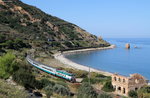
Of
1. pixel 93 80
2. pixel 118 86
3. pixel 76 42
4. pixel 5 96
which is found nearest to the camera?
pixel 5 96

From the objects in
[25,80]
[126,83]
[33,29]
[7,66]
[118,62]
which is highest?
[33,29]

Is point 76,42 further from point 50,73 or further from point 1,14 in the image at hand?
point 50,73

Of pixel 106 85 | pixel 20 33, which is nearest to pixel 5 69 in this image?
pixel 106 85

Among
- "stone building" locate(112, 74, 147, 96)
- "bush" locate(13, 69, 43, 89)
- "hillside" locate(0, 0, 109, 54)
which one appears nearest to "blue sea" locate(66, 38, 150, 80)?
"hillside" locate(0, 0, 109, 54)

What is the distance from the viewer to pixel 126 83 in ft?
86.6

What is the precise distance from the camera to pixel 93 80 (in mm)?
32062

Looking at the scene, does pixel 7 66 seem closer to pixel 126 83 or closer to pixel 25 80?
pixel 25 80

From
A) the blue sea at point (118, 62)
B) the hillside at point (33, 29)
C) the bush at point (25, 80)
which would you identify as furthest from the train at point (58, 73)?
the hillside at point (33, 29)

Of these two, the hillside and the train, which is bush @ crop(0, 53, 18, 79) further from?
the hillside

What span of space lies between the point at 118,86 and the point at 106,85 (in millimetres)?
1423

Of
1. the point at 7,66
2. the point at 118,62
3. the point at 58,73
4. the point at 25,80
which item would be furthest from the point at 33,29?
the point at 25,80

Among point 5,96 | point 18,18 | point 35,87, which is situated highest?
point 18,18

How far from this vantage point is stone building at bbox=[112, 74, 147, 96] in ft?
86.7

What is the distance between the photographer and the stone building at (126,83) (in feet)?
86.7
